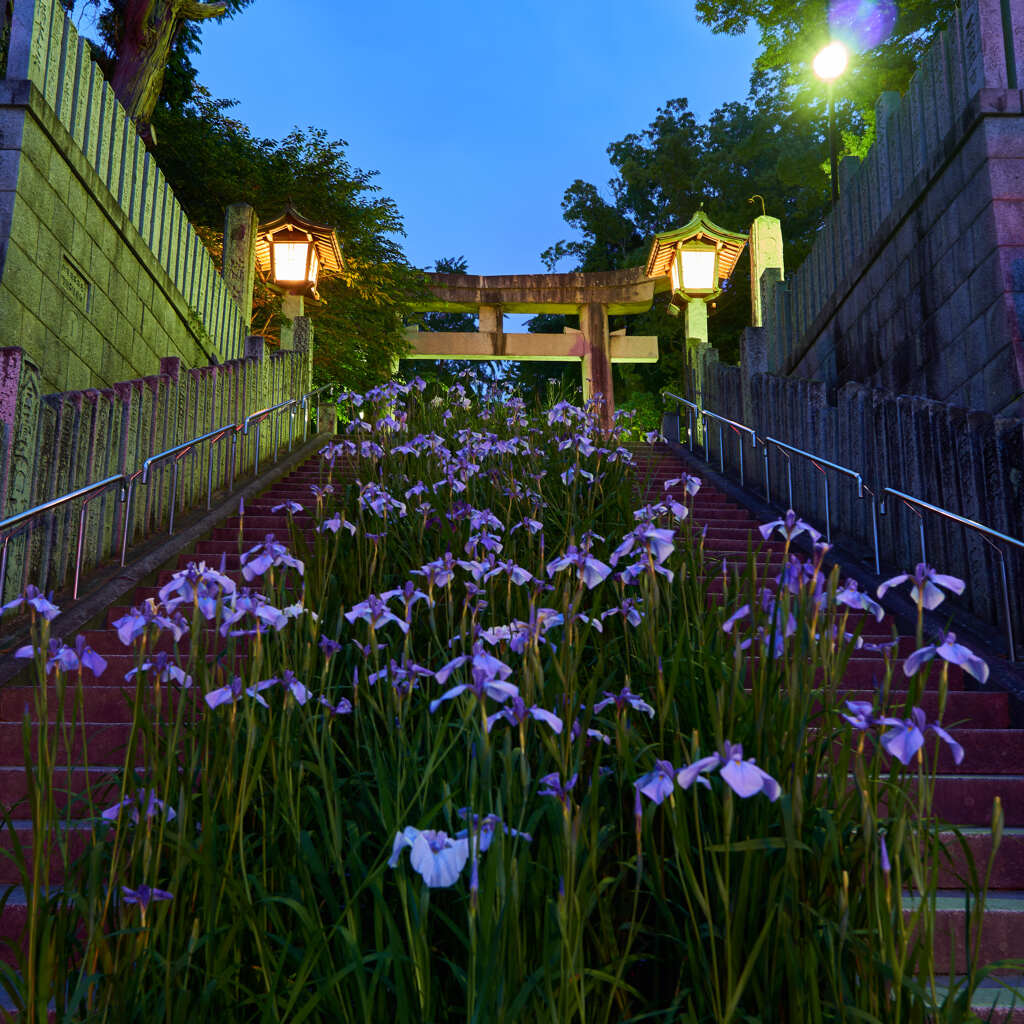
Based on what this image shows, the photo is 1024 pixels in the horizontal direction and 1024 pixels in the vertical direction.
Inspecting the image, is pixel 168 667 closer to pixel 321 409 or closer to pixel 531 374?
pixel 321 409

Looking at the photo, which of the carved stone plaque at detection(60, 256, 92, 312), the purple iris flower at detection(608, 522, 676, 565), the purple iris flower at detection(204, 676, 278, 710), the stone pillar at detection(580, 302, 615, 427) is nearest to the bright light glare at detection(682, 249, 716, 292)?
the carved stone plaque at detection(60, 256, 92, 312)

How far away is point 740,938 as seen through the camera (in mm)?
1576

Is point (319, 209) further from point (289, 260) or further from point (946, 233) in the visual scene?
point (946, 233)

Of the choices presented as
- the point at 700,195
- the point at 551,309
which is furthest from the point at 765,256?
the point at 700,195

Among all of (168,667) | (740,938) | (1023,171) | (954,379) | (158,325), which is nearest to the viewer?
(740,938)

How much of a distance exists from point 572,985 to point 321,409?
36.5 ft

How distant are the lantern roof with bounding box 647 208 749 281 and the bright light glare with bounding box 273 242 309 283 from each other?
4296 millimetres

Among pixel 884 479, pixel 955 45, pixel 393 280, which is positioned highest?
pixel 393 280

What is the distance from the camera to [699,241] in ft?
35.4

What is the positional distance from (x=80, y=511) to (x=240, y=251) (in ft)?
22.8

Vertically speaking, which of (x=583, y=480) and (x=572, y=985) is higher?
(x=583, y=480)

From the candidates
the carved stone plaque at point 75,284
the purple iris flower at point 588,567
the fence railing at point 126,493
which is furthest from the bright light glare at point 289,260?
the purple iris flower at point 588,567

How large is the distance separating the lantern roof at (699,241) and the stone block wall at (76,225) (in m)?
5.84

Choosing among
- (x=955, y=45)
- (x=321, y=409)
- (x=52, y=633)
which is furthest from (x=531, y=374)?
(x=52, y=633)
